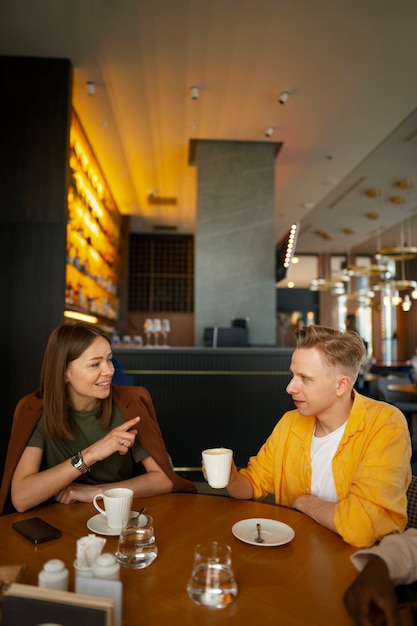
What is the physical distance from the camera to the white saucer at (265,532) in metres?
1.19

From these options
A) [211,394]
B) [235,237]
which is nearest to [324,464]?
[211,394]

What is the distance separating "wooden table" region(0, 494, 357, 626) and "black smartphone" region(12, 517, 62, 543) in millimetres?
16

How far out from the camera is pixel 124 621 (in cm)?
86

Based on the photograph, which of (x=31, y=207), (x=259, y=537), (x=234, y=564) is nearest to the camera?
(x=234, y=564)

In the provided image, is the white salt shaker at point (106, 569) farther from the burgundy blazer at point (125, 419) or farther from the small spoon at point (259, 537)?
the burgundy blazer at point (125, 419)

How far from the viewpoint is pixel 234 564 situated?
1.09 metres

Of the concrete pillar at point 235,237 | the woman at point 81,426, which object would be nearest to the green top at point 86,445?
the woman at point 81,426

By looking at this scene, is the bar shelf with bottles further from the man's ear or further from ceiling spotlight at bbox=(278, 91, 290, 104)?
the man's ear

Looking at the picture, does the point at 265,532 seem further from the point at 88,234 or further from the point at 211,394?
the point at 88,234

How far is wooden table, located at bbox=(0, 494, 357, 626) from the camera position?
35.1 inches

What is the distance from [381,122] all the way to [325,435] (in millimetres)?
5107

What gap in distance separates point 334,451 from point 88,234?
5.70m

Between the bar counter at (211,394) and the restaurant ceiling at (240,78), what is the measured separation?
2655mm

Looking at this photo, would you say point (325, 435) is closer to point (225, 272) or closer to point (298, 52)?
point (298, 52)
